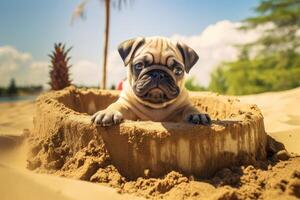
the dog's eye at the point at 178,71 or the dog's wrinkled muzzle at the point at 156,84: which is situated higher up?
the dog's eye at the point at 178,71

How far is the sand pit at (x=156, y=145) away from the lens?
10.5 feet

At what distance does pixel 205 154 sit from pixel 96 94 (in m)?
2.90

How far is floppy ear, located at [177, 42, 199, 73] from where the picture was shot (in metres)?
3.84

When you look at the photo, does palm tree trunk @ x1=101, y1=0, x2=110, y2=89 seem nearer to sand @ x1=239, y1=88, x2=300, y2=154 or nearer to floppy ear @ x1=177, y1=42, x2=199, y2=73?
sand @ x1=239, y1=88, x2=300, y2=154

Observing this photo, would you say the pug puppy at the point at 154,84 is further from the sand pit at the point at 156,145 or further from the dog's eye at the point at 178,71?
the sand pit at the point at 156,145

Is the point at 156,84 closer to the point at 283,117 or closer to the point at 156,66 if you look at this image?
the point at 156,66

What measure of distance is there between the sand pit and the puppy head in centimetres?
36

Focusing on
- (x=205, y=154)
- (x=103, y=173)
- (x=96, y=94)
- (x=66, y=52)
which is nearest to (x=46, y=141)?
(x=103, y=173)

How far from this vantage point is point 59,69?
9.05 m

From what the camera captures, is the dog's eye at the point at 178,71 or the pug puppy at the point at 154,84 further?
the dog's eye at the point at 178,71

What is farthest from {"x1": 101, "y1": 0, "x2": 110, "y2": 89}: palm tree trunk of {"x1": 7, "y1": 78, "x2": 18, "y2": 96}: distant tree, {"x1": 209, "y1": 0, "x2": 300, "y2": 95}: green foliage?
{"x1": 209, "y1": 0, "x2": 300, "y2": 95}: green foliage

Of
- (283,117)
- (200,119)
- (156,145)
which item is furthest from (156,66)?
(283,117)

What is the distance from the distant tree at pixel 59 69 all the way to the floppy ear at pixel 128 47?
5419 mm

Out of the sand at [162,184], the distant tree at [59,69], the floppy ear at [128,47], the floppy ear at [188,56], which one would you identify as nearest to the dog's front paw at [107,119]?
the sand at [162,184]
